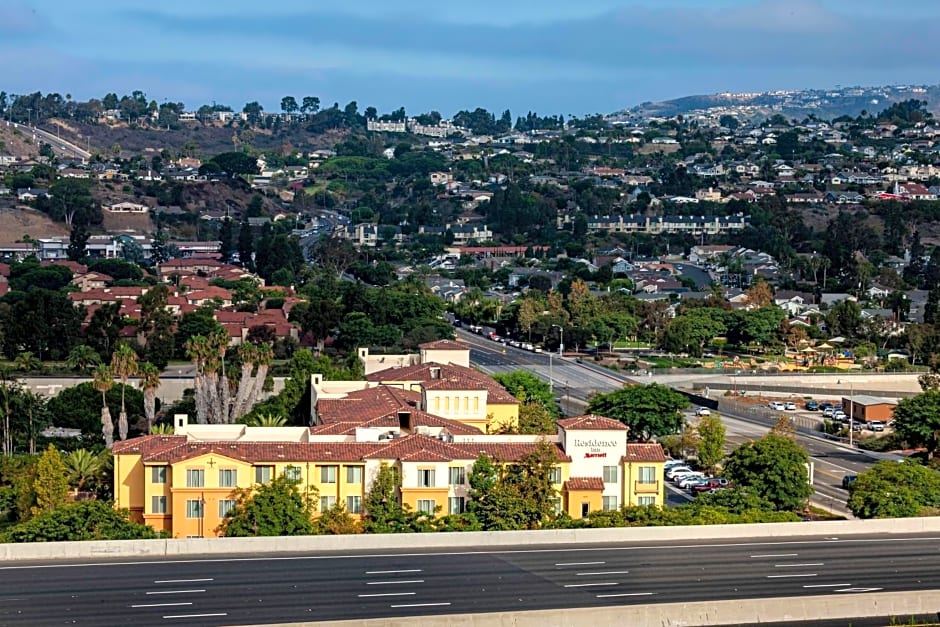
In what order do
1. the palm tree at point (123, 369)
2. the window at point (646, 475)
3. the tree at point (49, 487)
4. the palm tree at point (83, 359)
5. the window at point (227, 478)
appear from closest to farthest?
the window at point (227, 478) → the tree at point (49, 487) → the window at point (646, 475) → the palm tree at point (123, 369) → the palm tree at point (83, 359)

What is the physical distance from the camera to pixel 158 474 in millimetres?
48750

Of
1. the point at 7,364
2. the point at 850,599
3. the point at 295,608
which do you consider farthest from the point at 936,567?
the point at 7,364

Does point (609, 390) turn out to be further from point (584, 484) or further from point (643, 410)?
point (584, 484)

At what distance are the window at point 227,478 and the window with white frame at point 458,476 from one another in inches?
256

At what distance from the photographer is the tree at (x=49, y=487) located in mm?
49959

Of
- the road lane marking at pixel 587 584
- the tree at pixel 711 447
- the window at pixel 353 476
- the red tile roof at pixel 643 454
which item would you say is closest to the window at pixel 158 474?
the window at pixel 353 476

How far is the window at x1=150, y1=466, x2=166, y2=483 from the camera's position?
4869cm

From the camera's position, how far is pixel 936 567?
4188 centimetres

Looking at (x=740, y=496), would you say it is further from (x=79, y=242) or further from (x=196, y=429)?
(x=79, y=242)

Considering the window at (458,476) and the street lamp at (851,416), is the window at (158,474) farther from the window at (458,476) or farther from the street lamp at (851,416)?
the street lamp at (851,416)

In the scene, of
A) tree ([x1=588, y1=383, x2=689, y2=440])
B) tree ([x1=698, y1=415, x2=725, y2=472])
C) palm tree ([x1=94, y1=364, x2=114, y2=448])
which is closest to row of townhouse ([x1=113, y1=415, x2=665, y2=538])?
tree ([x1=698, y1=415, x2=725, y2=472])

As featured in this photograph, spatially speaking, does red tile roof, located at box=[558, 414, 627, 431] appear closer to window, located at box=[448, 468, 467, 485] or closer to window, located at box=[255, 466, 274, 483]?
window, located at box=[448, 468, 467, 485]

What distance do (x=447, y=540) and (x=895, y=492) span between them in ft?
55.6

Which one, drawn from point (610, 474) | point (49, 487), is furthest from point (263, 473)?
point (610, 474)
